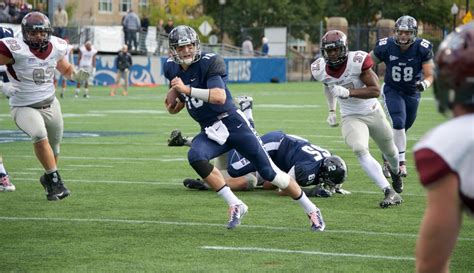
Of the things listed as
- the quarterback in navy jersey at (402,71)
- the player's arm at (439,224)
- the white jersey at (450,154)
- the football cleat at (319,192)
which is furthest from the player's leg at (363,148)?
the white jersey at (450,154)

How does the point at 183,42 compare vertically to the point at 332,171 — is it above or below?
above

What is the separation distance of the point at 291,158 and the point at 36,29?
271 cm

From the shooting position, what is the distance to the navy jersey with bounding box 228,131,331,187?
10523mm

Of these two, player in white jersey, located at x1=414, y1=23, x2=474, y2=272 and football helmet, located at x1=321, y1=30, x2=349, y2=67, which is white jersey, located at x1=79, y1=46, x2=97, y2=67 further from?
player in white jersey, located at x1=414, y1=23, x2=474, y2=272

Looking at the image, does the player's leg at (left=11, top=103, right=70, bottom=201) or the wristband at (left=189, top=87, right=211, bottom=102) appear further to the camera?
the player's leg at (left=11, top=103, right=70, bottom=201)

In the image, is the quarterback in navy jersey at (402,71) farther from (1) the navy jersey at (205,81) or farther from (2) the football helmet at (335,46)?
(1) the navy jersey at (205,81)

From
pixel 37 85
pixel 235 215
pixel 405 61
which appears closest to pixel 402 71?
pixel 405 61

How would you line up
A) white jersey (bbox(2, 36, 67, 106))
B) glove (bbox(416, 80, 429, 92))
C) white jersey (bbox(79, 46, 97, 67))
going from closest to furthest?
white jersey (bbox(2, 36, 67, 106)) → glove (bbox(416, 80, 429, 92)) → white jersey (bbox(79, 46, 97, 67))

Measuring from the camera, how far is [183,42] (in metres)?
8.38

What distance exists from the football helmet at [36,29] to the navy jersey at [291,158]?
216 centimetres

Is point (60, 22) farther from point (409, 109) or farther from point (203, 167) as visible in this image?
point (203, 167)

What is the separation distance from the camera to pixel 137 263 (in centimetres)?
686

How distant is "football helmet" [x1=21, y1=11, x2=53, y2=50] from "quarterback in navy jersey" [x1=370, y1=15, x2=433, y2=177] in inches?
→ 162

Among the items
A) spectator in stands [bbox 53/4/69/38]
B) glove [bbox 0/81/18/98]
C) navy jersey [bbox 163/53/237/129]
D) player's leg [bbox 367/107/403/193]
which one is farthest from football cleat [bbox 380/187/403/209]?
spectator in stands [bbox 53/4/69/38]
